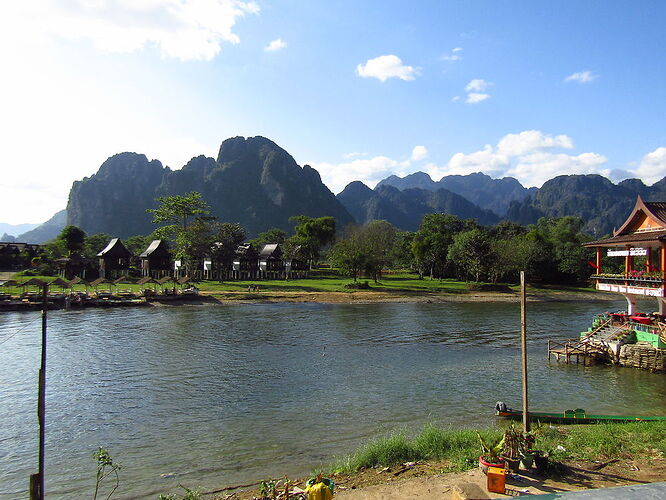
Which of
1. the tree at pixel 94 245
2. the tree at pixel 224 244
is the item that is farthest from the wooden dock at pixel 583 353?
the tree at pixel 94 245

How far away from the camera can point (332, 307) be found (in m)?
57.4

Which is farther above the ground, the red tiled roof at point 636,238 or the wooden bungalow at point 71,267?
the red tiled roof at point 636,238

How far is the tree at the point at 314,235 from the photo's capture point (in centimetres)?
10638

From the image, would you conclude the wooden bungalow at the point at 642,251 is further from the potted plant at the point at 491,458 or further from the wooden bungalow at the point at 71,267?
the wooden bungalow at the point at 71,267

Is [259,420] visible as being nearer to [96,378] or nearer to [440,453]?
[440,453]

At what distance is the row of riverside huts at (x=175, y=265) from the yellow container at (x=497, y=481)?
69.6m

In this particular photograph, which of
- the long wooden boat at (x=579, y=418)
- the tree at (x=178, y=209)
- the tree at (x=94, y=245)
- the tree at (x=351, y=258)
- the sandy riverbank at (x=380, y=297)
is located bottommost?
the long wooden boat at (x=579, y=418)

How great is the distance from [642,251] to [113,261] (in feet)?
268

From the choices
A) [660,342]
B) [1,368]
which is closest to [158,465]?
[1,368]

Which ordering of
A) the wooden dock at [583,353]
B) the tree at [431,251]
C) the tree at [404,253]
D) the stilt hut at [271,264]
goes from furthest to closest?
the tree at [404,253], the stilt hut at [271,264], the tree at [431,251], the wooden dock at [583,353]

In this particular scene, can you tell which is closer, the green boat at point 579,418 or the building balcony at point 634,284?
the green boat at point 579,418

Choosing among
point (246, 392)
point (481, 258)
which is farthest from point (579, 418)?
point (481, 258)

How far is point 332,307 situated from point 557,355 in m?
32.5

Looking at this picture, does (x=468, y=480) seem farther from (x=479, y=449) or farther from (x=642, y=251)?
(x=642, y=251)
